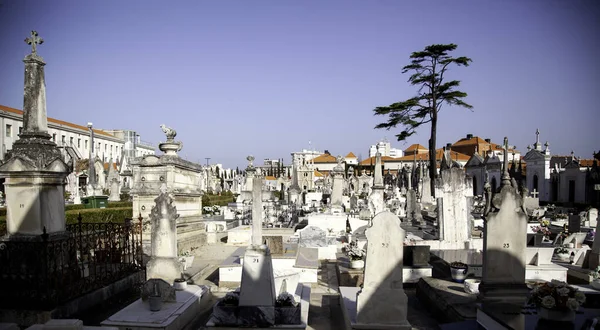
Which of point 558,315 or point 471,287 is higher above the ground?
point 558,315

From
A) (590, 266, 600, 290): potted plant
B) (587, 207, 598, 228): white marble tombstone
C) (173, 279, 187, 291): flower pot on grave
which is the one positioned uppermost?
(590, 266, 600, 290): potted plant

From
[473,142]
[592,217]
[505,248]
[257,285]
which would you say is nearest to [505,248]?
[505,248]

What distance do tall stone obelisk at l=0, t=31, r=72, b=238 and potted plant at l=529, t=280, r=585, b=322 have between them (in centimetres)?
768

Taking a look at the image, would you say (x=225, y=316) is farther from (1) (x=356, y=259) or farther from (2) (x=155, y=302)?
(1) (x=356, y=259)

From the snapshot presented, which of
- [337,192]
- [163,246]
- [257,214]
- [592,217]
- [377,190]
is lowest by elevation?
[592,217]

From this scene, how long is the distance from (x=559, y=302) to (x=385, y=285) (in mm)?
2303

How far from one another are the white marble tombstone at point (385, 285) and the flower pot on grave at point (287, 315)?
37.2 inches

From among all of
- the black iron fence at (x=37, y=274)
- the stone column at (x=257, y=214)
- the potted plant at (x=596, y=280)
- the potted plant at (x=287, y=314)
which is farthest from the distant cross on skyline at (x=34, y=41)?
the potted plant at (x=596, y=280)

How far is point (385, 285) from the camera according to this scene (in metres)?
6.27

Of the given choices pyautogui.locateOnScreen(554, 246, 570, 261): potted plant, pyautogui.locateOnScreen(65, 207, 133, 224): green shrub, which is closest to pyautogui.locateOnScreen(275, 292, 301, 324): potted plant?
pyautogui.locateOnScreen(554, 246, 570, 261): potted plant

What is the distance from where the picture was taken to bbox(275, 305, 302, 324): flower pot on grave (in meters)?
6.34

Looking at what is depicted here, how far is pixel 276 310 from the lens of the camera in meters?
6.40

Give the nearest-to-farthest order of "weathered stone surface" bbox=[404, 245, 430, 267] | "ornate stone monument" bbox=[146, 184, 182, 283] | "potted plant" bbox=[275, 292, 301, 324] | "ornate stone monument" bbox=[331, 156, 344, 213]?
1. "potted plant" bbox=[275, 292, 301, 324]
2. "ornate stone monument" bbox=[146, 184, 182, 283]
3. "weathered stone surface" bbox=[404, 245, 430, 267]
4. "ornate stone monument" bbox=[331, 156, 344, 213]

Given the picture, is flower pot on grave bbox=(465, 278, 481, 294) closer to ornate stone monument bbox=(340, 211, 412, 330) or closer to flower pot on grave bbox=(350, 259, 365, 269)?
ornate stone monument bbox=(340, 211, 412, 330)
